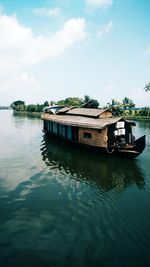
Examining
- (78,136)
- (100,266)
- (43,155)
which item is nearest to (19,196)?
(100,266)

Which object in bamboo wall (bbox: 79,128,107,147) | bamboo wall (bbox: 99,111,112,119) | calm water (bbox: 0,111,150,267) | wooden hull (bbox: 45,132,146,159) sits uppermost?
bamboo wall (bbox: 99,111,112,119)

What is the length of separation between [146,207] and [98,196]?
2.20m

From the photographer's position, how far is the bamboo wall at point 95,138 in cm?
1647

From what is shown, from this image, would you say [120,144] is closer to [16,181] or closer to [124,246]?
[16,181]


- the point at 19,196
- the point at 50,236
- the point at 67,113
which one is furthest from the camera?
the point at 67,113

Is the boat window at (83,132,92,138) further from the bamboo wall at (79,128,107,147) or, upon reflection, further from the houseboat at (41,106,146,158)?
the bamboo wall at (79,128,107,147)

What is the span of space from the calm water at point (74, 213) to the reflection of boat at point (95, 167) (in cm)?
6

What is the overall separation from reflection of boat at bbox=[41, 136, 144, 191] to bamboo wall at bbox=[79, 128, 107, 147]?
95 centimetres

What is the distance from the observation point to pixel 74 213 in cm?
868

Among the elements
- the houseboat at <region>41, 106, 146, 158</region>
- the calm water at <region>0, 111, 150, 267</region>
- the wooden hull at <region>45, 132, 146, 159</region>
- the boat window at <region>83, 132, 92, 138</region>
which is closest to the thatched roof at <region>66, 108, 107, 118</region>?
the houseboat at <region>41, 106, 146, 158</region>

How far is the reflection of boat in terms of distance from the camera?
492 inches

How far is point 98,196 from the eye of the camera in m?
10.3

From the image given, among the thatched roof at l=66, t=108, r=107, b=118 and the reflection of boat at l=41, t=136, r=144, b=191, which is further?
the thatched roof at l=66, t=108, r=107, b=118

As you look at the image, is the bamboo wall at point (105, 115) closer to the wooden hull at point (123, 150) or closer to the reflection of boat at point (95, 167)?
the wooden hull at point (123, 150)
